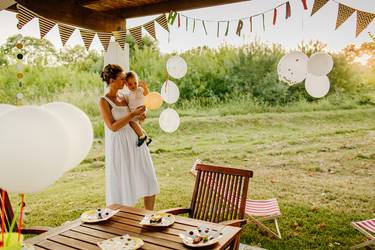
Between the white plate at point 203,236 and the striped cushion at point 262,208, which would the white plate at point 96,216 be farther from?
the striped cushion at point 262,208

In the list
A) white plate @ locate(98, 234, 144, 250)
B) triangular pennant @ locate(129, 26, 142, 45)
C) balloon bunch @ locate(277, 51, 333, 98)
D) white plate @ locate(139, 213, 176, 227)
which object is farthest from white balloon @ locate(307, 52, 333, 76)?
white plate @ locate(98, 234, 144, 250)

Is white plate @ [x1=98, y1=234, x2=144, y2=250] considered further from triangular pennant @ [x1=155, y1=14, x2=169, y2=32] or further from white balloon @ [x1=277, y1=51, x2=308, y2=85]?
triangular pennant @ [x1=155, y1=14, x2=169, y2=32]

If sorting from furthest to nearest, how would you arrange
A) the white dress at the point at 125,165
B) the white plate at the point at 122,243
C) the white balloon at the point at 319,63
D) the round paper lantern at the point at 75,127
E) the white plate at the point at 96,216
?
1. the white dress at the point at 125,165
2. the white balloon at the point at 319,63
3. the white plate at the point at 96,216
4. the white plate at the point at 122,243
5. the round paper lantern at the point at 75,127

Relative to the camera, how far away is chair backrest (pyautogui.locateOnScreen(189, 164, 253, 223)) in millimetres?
2640

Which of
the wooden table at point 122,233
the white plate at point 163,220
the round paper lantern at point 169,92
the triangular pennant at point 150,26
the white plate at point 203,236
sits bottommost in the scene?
the wooden table at point 122,233

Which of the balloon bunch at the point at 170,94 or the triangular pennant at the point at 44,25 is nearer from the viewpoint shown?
the triangular pennant at the point at 44,25

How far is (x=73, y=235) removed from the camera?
6.97ft

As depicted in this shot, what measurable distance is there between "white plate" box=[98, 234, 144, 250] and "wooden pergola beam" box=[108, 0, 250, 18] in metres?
2.28

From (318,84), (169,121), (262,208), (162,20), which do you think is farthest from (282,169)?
(162,20)

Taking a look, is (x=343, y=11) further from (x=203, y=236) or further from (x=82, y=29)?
(x=82, y=29)

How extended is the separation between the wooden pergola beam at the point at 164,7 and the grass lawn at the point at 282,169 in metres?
2.48

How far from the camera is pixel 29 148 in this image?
1247 millimetres

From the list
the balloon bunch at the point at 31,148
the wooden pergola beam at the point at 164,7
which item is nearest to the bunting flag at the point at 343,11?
the wooden pergola beam at the point at 164,7

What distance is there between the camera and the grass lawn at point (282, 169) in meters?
4.19
